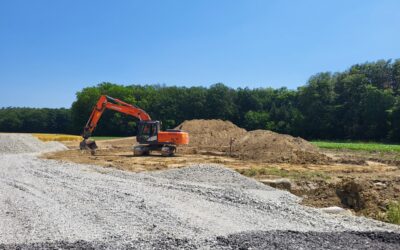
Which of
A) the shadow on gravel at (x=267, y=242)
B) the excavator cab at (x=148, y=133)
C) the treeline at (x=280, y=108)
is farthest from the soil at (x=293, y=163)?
the treeline at (x=280, y=108)

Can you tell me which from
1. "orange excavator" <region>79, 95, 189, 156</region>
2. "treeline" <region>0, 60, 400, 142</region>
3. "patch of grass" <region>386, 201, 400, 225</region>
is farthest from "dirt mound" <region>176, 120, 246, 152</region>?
"treeline" <region>0, 60, 400, 142</region>

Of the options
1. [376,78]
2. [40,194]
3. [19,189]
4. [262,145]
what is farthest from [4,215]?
[376,78]

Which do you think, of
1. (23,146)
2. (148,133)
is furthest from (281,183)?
(23,146)

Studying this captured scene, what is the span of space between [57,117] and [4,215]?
95.6m

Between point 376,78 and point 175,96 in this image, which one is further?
point 175,96

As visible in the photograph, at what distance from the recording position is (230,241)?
23.7 ft

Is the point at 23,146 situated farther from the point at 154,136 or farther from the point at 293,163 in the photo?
the point at 293,163

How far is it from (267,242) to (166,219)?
2474 mm

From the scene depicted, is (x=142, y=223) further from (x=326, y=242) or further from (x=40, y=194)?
(x=40, y=194)

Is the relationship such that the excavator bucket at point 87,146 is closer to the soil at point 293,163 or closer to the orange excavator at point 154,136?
the soil at point 293,163

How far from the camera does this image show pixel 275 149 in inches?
1118

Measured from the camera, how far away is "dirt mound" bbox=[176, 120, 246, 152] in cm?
3744

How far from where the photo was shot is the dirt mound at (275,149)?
85.5 ft

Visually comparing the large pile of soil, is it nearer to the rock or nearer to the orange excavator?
the orange excavator
